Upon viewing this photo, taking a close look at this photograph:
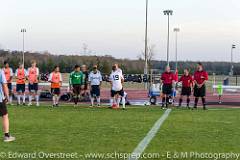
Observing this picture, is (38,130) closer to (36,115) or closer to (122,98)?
(36,115)

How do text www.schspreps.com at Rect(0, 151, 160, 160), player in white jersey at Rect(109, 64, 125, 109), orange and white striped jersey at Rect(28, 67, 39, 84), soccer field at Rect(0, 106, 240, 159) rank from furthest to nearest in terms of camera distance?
orange and white striped jersey at Rect(28, 67, 39, 84), player in white jersey at Rect(109, 64, 125, 109), soccer field at Rect(0, 106, 240, 159), text www.schspreps.com at Rect(0, 151, 160, 160)

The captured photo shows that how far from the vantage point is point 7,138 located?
11000 millimetres

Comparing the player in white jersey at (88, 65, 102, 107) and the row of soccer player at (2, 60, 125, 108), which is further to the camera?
the player in white jersey at (88, 65, 102, 107)

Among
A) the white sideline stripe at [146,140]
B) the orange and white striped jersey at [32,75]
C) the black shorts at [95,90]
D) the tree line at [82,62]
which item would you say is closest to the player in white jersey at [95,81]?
the black shorts at [95,90]

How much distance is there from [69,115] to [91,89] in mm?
5438

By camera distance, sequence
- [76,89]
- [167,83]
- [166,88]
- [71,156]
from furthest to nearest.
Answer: [167,83]
[166,88]
[76,89]
[71,156]

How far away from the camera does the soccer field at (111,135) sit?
32.2 feet

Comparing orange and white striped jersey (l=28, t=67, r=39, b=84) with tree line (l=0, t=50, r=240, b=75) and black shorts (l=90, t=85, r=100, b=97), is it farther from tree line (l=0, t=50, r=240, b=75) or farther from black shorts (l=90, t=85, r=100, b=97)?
tree line (l=0, t=50, r=240, b=75)

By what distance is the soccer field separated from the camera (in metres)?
9.81

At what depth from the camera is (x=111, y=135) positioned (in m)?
12.0

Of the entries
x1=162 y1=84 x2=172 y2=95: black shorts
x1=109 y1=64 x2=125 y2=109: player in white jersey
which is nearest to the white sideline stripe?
x1=109 y1=64 x2=125 y2=109: player in white jersey

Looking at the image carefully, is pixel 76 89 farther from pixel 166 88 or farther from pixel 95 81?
pixel 166 88

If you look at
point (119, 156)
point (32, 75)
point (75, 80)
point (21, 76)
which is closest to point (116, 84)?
point (75, 80)

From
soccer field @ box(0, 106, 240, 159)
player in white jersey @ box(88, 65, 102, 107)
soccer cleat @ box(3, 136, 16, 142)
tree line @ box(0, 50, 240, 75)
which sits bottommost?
soccer field @ box(0, 106, 240, 159)
